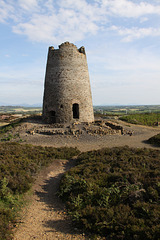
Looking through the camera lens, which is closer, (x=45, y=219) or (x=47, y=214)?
(x=45, y=219)

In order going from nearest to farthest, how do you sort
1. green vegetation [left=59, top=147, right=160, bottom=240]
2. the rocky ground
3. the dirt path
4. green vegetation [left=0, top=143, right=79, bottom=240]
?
green vegetation [left=59, top=147, right=160, bottom=240] → the dirt path → green vegetation [left=0, top=143, right=79, bottom=240] → the rocky ground

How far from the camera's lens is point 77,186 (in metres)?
6.61

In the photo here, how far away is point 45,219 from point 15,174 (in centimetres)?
287

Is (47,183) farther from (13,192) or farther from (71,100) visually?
(71,100)

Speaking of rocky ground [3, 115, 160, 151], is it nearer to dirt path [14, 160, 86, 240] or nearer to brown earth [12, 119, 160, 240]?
brown earth [12, 119, 160, 240]

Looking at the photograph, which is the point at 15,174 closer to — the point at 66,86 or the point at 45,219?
the point at 45,219

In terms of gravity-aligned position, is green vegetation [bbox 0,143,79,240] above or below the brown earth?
above

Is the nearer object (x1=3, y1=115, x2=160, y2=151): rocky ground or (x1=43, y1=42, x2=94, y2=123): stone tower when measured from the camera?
(x1=3, y1=115, x2=160, y2=151): rocky ground

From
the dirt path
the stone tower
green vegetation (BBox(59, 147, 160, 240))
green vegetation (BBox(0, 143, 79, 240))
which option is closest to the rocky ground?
the stone tower

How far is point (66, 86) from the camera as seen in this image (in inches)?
741

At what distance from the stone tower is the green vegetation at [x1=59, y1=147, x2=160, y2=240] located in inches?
444

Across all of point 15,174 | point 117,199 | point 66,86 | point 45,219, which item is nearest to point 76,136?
point 66,86

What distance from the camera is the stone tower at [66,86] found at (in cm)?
1884

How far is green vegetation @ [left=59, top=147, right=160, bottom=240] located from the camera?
14.5ft
